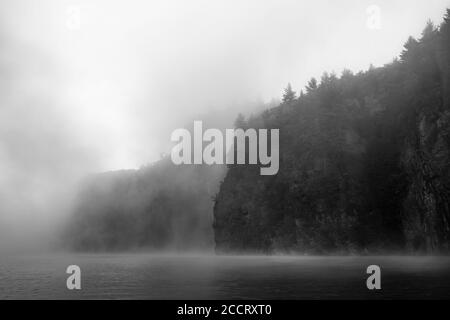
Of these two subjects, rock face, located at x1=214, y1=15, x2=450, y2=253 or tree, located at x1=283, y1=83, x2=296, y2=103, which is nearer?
rock face, located at x1=214, y1=15, x2=450, y2=253

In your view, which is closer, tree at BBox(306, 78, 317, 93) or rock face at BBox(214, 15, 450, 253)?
rock face at BBox(214, 15, 450, 253)

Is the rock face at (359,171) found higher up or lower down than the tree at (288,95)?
lower down

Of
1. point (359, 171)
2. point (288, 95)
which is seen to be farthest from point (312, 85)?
point (359, 171)

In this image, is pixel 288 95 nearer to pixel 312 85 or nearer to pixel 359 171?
pixel 312 85

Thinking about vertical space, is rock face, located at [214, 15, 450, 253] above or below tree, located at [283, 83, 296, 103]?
below

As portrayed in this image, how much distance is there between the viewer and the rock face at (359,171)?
68438mm

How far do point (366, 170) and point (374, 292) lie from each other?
64.3 meters

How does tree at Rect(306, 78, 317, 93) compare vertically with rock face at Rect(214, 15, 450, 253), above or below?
above

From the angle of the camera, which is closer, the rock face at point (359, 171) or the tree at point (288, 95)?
the rock face at point (359, 171)

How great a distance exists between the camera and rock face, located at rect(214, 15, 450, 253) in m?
68.4

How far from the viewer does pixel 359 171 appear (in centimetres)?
8881
